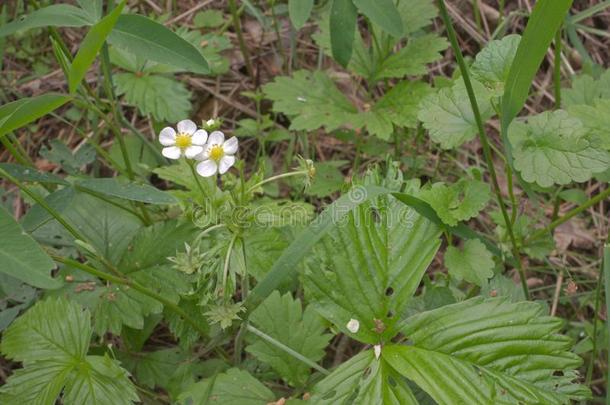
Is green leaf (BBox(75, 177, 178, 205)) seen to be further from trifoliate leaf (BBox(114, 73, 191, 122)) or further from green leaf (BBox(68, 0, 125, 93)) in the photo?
trifoliate leaf (BBox(114, 73, 191, 122))

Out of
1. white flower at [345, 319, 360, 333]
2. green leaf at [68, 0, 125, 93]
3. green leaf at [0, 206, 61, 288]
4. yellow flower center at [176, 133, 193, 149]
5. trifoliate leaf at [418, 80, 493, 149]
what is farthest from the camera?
trifoliate leaf at [418, 80, 493, 149]

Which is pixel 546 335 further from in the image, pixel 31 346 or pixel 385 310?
pixel 31 346

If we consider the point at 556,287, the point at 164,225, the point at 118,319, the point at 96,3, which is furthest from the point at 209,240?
the point at 556,287

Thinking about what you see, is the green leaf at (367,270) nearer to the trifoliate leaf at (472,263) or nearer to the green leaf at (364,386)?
the green leaf at (364,386)

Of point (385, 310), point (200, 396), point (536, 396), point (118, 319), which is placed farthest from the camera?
point (118, 319)

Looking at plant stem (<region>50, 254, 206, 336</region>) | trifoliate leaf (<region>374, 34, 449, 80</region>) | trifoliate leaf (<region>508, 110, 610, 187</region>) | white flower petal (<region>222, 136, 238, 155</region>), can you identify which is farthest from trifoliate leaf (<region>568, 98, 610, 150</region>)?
plant stem (<region>50, 254, 206, 336</region>)

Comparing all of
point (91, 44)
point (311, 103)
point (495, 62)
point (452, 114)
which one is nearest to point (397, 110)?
point (311, 103)
